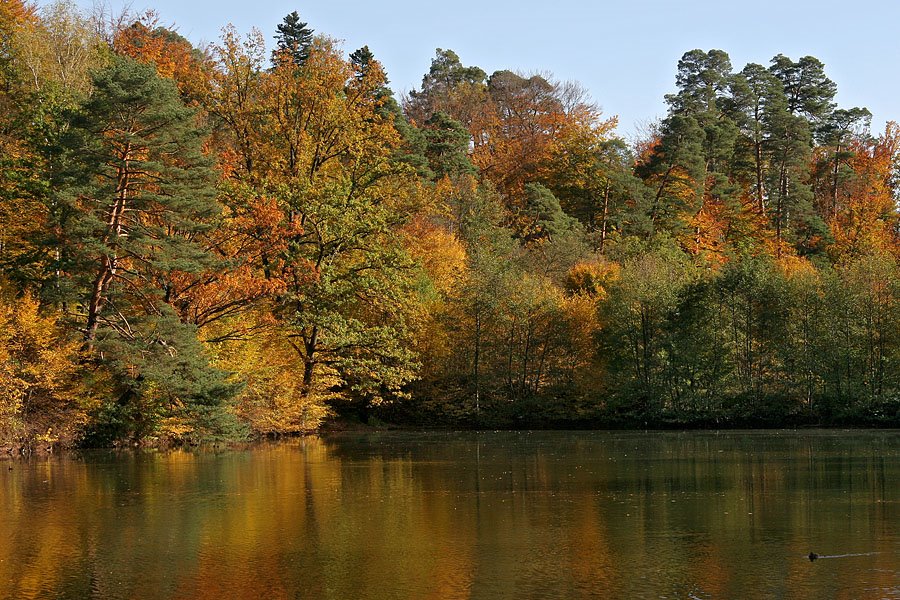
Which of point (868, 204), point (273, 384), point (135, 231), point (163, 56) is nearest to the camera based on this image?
point (135, 231)

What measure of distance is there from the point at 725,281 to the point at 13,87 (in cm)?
3108

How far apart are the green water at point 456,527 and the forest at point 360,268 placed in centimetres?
482

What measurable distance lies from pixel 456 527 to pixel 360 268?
25871mm

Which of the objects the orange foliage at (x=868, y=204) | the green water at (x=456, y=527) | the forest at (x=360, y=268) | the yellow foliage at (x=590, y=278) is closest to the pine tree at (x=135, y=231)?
the forest at (x=360, y=268)

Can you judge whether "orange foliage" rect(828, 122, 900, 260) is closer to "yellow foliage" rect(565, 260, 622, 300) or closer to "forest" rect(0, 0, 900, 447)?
"forest" rect(0, 0, 900, 447)

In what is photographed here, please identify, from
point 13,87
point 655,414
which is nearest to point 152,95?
point 13,87

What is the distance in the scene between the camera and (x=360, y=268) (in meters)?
41.3

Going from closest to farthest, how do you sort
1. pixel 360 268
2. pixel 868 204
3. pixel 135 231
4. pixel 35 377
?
1. pixel 35 377
2. pixel 135 231
3. pixel 360 268
4. pixel 868 204

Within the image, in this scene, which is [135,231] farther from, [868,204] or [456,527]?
[868,204]

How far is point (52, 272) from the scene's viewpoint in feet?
106

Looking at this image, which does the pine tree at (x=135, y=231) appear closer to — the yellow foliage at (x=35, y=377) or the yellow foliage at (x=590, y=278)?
the yellow foliage at (x=35, y=377)

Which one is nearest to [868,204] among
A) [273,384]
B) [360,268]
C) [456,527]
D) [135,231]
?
[360,268]

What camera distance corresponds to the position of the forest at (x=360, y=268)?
3167 centimetres

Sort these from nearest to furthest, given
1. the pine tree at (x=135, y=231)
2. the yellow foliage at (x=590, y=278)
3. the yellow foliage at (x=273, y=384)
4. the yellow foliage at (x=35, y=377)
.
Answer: the yellow foliage at (x=35, y=377)
the pine tree at (x=135, y=231)
the yellow foliage at (x=273, y=384)
the yellow foliage at (x=590, y=278)
